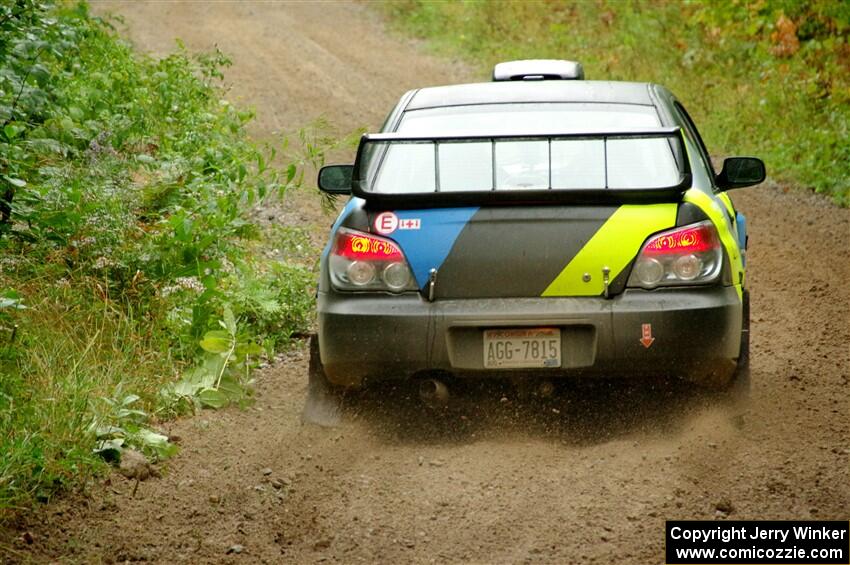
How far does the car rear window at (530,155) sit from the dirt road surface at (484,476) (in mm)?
1081

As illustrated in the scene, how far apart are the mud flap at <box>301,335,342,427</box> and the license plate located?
0.95 m

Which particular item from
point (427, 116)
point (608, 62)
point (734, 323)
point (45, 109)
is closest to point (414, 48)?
point (608, 62)

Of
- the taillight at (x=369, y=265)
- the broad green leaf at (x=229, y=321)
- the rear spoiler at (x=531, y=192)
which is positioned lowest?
the broad green leaf at (x=229, y=321)

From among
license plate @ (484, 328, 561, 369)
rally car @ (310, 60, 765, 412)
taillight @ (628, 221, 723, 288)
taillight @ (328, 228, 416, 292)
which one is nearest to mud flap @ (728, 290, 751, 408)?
rally car @ (310, 60, 765, 412)

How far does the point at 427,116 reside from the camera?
6.11m

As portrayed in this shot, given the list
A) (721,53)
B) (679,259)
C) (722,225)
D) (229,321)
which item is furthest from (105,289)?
(721,53)

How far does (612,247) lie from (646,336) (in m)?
0.39

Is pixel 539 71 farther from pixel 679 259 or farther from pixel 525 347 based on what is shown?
pixel 525 347

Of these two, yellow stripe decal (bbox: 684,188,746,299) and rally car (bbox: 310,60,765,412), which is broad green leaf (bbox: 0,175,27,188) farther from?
yellow stripe decal (bbox: 684,188,746,299)

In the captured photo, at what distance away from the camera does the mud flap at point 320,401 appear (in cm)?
579

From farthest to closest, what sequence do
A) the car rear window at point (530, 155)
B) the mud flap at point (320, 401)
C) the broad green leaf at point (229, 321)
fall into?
the broad green leaf at point (229, 321), the mud flap at point (320, 401), the car rear window at point (530, 155)

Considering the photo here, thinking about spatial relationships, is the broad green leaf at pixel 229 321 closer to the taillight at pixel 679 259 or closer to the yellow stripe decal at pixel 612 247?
the yellow stripe decal at pixel 612 247
